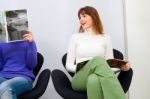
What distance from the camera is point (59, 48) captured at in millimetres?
3088

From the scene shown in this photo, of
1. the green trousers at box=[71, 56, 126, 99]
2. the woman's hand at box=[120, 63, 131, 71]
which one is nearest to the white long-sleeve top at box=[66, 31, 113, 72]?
the woman's hand at box=[120, 63, 131, 71]

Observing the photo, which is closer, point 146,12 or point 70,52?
point 70,52

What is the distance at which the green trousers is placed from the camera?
6.65ft

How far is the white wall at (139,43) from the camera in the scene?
3.04 m

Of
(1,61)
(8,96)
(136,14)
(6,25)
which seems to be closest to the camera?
(8,96)

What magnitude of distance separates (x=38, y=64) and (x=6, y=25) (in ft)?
1.76

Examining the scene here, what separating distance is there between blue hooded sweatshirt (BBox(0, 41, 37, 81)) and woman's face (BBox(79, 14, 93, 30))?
1.64 feet

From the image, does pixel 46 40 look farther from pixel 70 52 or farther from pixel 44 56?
pixel 70 52

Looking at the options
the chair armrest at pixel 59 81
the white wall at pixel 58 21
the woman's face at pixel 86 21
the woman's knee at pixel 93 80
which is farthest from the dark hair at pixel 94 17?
the woman's knee at pixel 93 80

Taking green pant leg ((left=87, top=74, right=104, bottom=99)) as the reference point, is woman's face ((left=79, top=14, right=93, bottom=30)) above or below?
above

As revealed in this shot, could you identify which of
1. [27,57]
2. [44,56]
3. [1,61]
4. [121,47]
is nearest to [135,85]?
[121,47]

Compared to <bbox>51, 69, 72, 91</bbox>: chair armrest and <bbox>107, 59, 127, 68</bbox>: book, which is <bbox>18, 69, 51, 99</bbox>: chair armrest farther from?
<bbox>107, 59, 127, 68</bbox>: book

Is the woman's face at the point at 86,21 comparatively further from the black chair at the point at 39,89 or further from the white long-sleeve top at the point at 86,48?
the black chair at the point at 39,89

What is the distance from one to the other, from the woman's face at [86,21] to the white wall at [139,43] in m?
0.58
